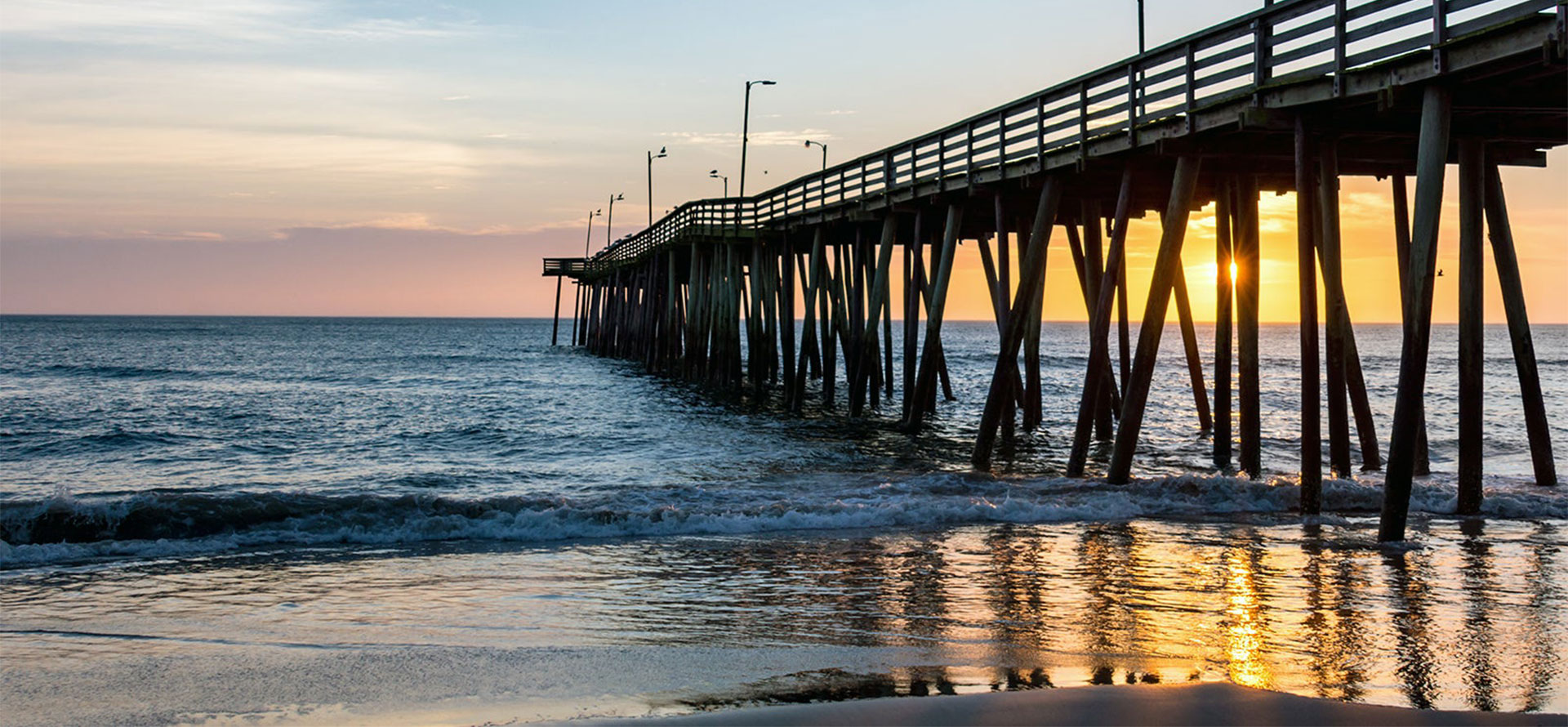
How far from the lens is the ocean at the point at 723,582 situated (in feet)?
20.0

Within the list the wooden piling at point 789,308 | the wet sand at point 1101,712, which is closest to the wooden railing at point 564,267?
the wooden piling at point 789,308

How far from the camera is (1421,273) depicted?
9.47 meters

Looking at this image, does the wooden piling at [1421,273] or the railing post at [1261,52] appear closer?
the wooden piling at [1421,273]

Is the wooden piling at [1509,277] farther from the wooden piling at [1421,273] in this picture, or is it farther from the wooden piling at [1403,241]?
the wooden piling at [1421,273]

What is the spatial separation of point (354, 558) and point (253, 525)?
2.16 m

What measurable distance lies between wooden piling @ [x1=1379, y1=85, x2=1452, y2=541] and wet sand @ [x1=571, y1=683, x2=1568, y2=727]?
184 inches

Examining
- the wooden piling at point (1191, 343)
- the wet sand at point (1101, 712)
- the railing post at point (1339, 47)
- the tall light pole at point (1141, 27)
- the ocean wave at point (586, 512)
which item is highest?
the tall light pole at point (1141, 27)

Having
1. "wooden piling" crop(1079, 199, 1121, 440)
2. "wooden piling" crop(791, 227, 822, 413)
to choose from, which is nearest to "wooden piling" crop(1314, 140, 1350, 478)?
"wooden piling" crop(1079, 199, 1121, 440)

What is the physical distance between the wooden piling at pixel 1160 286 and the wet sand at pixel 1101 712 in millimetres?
7336

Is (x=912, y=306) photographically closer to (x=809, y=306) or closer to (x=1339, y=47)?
(x=809, y=306)

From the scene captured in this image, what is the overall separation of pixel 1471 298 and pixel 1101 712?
735 cm

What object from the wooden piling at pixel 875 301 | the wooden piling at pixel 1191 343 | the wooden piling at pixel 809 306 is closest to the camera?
the wooden piling at pixel 1191 343

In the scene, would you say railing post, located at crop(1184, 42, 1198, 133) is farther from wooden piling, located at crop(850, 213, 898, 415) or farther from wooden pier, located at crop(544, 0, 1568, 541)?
wooden piling, located at crop(850, 213, 898, 415)

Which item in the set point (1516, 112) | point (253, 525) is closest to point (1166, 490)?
point (1516, 112)
